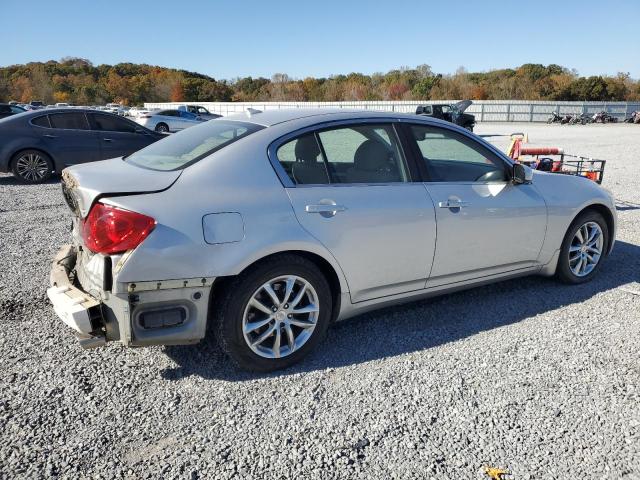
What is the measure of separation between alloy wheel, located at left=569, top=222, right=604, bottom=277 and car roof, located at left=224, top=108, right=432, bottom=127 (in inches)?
83.8

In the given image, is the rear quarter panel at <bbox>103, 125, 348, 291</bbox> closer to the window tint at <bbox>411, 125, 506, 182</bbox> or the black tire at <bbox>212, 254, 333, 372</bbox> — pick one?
the black tire at <bbox>212, 254, 333, 372</bbox>

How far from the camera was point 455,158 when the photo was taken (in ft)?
14.7

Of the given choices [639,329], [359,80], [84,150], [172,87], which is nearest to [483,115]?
[359,80]

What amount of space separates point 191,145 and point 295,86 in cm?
8791

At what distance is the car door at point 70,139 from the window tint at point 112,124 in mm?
227

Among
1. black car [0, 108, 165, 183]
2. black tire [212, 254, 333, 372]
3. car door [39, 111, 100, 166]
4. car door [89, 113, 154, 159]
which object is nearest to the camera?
black tire [212, 254, 333, 372]

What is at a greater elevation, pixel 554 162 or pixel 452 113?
pixel 452 113

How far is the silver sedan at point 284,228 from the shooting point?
2.80m

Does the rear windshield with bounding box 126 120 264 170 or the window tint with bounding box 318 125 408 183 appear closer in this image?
the rear windshield with bounding box 126 120 264 170

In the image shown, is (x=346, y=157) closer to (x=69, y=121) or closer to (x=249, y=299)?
(x=249, y=299)

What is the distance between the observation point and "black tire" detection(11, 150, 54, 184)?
10062 mm

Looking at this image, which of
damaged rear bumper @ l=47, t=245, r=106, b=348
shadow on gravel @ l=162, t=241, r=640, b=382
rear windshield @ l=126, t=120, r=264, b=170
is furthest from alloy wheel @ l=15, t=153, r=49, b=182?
shadow on gravel @ l=162, t=241, r=640, b=382

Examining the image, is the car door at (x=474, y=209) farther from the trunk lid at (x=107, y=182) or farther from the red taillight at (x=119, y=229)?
the red taillight at (x=119, y=229)

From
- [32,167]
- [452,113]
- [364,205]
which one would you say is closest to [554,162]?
[364,205]
